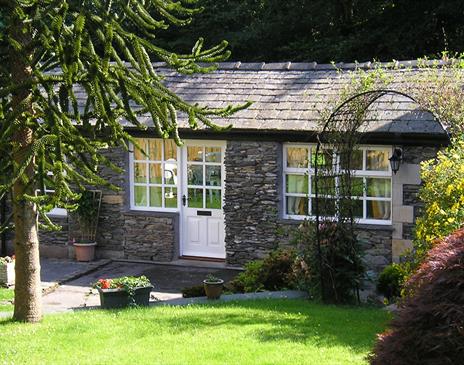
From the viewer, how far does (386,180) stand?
14938mm

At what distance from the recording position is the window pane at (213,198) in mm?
16641

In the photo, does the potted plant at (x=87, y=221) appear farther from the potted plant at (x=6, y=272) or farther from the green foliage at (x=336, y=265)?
the green foliage at (x=336, y=265)

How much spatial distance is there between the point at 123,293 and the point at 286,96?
20.8 feet

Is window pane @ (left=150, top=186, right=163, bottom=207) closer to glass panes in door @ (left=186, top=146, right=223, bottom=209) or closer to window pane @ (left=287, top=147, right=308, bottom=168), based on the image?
glass panes in door @ (left=186, top=146, right=223, bottom=209)

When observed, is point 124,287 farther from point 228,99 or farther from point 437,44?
point 437,44

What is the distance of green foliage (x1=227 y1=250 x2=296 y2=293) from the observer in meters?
13.6

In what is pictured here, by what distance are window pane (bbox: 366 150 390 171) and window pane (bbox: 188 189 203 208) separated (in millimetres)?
3870

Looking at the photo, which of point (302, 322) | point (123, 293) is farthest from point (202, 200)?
point (302, 322)

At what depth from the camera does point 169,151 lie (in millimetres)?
17031

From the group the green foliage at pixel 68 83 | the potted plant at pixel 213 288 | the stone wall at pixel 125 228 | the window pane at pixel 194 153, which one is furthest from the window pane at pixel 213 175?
the green foliage at pixel 68 83

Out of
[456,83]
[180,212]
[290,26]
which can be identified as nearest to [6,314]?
[180,212]

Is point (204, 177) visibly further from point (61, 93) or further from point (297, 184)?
point (61, 93)

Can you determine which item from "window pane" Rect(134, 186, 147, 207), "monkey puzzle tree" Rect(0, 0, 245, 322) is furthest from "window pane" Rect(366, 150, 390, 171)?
"monkey puzzle tree" Rect(0, 0, 245, 322)

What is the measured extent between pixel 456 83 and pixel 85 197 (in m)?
8.47
